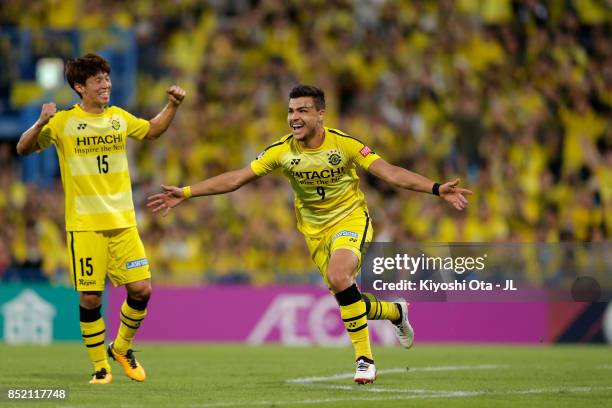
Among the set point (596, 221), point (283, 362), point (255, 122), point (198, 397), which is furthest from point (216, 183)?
point (255, 122)

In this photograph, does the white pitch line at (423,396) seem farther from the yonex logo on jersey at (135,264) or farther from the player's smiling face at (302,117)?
the player's smiling face at (302,117)

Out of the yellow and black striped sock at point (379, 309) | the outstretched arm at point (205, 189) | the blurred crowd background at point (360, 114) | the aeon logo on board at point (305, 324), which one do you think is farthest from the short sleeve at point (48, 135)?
the aeon logo on board at point (305, 324)

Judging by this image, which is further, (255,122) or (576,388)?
(255,122)

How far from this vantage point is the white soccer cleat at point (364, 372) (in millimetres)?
9617

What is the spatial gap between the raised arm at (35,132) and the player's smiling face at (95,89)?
0.53 m

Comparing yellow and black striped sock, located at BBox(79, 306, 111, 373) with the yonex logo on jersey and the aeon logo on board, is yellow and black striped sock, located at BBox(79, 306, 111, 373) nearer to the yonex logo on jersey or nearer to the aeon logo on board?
the yonex logo on jersey

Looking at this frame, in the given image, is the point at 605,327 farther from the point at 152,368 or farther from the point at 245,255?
the point at 152,368

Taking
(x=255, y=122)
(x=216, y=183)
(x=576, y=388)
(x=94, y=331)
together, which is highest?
(x=255, y=122)

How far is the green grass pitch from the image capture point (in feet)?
28.2

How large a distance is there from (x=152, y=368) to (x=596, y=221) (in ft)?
29.1

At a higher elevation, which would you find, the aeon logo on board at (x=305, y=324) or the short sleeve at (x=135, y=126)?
the short sleeve at (x=135, y=126)

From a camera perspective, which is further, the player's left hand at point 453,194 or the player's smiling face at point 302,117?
the player's smiling face at point 302,117

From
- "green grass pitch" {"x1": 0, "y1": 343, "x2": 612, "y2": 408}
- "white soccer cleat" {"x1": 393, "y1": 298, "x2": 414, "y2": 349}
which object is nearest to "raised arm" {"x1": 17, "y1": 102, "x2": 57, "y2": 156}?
"green grass pitch" {"x1": 0, "y1": 343, "x2": 612, "y2": 408}

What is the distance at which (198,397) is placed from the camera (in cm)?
882
